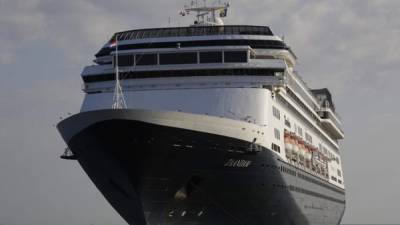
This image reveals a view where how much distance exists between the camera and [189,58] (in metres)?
38.4

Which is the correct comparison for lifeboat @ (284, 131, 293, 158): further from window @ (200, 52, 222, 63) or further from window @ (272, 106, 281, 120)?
window @ (200, 52, 222, 63)

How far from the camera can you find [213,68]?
37625 millimetres

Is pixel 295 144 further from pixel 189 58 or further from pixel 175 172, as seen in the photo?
pixel 175 172

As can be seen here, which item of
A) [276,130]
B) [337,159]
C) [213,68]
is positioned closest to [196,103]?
[213,68]

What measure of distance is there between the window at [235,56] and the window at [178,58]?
1707mm

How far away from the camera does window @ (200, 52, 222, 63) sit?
3822 cm

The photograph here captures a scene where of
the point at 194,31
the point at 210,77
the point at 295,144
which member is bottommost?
the point at 295,144

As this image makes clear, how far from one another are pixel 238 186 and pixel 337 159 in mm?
38241

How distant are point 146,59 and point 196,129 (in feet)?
28.3

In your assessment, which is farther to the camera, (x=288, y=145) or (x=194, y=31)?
(x=194, y=31)

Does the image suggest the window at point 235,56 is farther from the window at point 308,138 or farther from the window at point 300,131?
the window at point 308,138

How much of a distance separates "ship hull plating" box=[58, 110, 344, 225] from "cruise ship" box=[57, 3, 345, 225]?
0.05m

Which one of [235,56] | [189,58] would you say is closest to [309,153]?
[235,56]

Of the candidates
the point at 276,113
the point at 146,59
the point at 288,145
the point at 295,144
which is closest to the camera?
the point at 146,59
